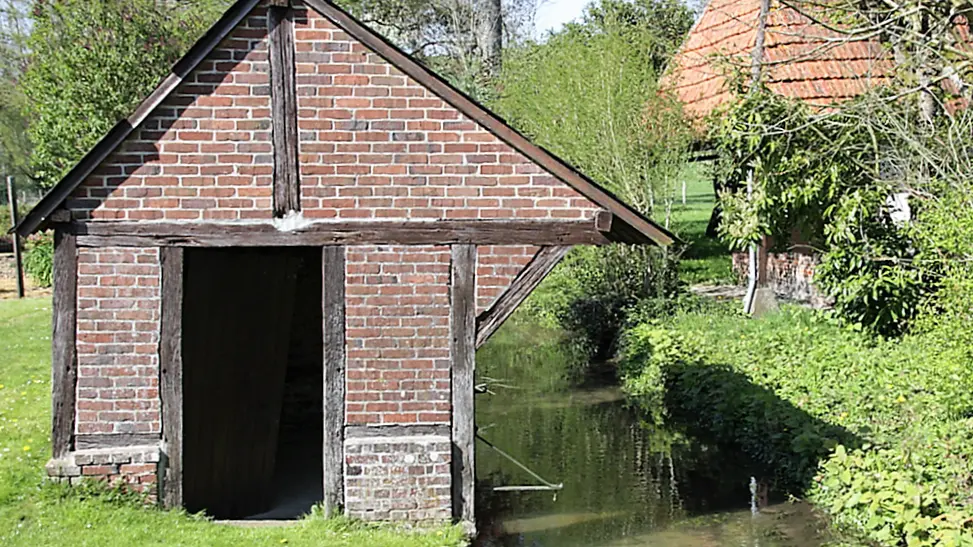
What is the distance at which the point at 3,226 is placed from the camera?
102ft

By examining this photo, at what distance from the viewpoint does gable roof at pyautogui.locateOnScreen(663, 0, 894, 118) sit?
14.9 m

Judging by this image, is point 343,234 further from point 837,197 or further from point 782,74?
point 782,74

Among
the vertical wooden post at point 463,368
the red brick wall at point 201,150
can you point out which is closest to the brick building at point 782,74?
the vertical wooden post at point 463,368

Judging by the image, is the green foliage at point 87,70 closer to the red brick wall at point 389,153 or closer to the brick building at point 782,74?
the brick building at point 782,74

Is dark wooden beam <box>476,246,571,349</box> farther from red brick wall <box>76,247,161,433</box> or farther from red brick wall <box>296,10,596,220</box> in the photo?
red brick wall <box>76,247,161,433</box>

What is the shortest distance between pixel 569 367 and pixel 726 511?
25.1ft

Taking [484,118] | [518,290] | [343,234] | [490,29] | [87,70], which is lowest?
[518,290]

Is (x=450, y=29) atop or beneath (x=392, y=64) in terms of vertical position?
atop

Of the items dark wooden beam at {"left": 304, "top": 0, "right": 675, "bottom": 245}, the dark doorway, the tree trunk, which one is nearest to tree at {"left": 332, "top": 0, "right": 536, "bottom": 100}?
the tree trunk

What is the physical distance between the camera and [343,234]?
7.79 meters

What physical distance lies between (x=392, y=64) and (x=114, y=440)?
11.7 ft

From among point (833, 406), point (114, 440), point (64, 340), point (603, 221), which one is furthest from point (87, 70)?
point (833, 406)

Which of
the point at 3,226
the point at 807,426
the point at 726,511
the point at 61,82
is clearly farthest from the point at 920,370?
the point at 3,226

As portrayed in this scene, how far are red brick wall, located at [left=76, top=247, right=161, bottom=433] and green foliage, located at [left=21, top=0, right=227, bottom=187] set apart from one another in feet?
37.7
